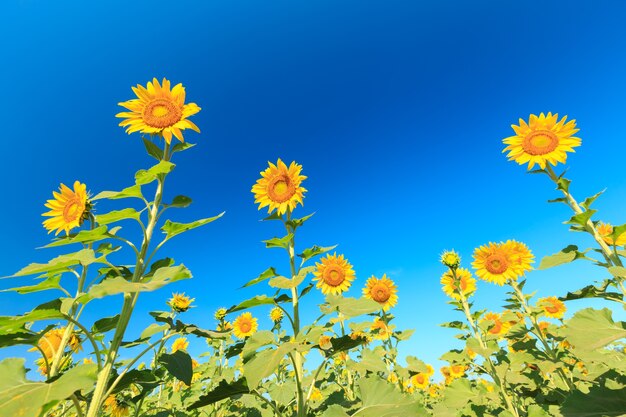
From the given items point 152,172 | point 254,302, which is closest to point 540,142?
point 254,302

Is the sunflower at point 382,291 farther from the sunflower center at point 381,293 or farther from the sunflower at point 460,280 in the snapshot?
the sunflower at point 460,280

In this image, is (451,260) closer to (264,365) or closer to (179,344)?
(264,365)

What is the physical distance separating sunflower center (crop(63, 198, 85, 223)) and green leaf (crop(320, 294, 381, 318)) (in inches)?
113

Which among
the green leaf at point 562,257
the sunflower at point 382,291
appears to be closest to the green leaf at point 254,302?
the green leaf at point 562,257

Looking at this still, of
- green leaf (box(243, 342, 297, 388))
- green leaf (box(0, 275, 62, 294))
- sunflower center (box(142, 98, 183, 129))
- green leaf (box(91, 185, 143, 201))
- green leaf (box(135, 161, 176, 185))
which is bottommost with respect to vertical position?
green leaf (box(243, 342, 297, 388))

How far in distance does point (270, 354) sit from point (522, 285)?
6923mm

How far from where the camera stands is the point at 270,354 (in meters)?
2.20

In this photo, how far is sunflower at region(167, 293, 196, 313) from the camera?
6.78 meters

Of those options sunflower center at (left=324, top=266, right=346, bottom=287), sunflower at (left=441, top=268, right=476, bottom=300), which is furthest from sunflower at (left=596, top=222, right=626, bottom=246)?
sunflower center at (left=324, top=266, right=346, bottom=287)

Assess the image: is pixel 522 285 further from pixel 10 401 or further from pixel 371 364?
→ pixel 10 401

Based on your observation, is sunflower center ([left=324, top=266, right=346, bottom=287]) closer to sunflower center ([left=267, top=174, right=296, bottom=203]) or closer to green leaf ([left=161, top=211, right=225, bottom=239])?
sunflower center ([left=267, top=174, right=296, bottom=203])

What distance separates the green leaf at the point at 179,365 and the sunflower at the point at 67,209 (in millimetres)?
1884

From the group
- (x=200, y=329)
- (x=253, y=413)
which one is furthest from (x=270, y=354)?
(x=253, y=413)

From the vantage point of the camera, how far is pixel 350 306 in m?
2.53
